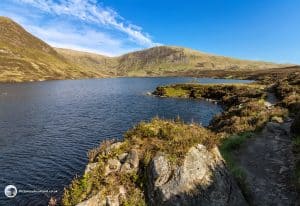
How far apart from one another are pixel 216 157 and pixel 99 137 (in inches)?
1305

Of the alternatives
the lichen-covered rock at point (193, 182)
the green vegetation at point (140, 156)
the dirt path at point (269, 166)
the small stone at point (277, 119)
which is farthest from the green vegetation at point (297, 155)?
the small stone at point (277, 119)

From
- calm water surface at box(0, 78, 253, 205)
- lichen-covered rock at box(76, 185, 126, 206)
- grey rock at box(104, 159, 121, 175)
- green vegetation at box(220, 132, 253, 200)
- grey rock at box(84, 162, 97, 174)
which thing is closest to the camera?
lichen-covered rock at box(76, 185, 126, 206)

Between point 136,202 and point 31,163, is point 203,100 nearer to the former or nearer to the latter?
point 31,163

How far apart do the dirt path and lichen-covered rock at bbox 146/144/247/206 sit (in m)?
2.01

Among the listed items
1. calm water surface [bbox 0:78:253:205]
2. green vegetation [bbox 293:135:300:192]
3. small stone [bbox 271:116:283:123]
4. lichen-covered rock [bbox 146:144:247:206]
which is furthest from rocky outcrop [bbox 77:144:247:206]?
small stone [bbox 271:116:283:123]

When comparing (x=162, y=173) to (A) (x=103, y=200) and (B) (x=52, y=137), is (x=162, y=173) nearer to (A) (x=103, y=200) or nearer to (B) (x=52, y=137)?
(A) (x=103, y=200)

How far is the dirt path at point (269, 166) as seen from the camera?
18906 mm

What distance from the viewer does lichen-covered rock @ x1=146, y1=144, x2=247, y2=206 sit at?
17.7 meters

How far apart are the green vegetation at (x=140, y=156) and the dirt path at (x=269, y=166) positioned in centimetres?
423

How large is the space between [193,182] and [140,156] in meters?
4.49

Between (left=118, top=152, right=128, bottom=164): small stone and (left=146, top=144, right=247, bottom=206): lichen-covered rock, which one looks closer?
(left=146, top=144, right=247, bottom=206): lichen-covered rock

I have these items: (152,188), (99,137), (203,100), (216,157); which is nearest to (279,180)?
(216,157)

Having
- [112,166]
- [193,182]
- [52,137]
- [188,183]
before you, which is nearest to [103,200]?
[112,166]

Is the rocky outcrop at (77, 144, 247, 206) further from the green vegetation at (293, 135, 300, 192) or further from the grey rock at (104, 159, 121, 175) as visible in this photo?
the green vegetation at (293, 135, 300, 192)
